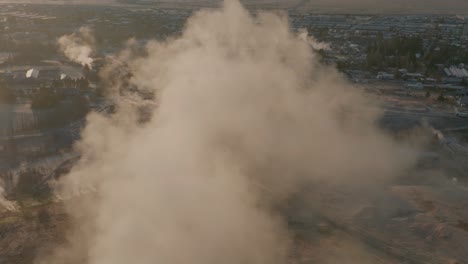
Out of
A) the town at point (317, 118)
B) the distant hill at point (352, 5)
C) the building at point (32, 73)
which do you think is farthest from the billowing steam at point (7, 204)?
the distant hill at point (352, 5)

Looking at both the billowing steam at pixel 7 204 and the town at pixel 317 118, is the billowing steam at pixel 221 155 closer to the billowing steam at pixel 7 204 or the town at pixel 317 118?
the town at pixel 317 118

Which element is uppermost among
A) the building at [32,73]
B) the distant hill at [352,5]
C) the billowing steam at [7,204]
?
the distant hill at [352,5]

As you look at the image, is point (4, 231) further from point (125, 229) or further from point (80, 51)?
point (80, 51)

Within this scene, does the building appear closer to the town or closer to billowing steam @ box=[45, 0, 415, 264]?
the town

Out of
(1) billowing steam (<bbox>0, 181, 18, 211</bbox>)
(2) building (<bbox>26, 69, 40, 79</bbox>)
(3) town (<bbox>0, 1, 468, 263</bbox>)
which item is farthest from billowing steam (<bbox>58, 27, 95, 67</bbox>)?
(1) billowing steam (<bbox>0, 181, 18, 211</bbox>)

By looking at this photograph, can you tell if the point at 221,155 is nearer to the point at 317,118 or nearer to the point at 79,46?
the point at 317,118

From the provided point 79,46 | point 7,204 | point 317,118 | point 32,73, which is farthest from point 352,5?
point 7,204
